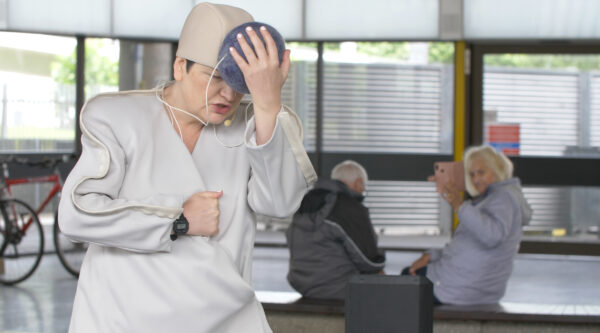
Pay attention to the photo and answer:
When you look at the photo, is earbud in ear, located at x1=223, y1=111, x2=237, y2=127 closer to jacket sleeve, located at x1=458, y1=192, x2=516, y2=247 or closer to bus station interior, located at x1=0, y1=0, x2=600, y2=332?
jacket sleeve, located at x1=458, y1=192, x2=516, y2=247

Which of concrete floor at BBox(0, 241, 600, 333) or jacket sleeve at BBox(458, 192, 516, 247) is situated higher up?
jacket sleeve at BBox(458, 192, 516, 247)

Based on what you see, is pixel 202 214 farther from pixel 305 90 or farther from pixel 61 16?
pixel 305 90

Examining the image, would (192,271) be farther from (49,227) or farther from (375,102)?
(375,102)

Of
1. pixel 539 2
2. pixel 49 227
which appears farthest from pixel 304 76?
pixel 49 227

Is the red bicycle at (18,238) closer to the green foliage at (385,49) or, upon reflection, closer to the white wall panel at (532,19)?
the green foliage at (385,49)

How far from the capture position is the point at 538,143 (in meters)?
8.81

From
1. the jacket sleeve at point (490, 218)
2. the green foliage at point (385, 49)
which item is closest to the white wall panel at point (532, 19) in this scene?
the green foliage at point (385, 49)

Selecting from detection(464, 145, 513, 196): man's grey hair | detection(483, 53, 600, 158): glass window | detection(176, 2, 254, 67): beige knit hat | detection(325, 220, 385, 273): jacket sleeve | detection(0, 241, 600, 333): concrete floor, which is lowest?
detection(0, 241, 600, 333): concrete floor

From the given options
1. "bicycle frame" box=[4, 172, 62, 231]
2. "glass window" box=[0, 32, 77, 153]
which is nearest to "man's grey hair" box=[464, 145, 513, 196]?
"bicycle frame" box=[4, 172, 62, 231]

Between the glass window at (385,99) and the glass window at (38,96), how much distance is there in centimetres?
287

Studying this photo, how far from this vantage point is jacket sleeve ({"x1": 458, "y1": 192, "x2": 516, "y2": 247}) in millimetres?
4371

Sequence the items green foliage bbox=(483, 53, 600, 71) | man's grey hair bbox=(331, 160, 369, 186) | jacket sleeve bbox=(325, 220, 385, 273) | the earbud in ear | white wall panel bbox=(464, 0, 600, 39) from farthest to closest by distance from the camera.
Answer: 1. green foliage bbox=(483, 53, 600, 71)
2. white wall panel bbox=(464, 0, 600, 39)
3. man's grey hair bbox=(331, 160, 369, 186)
4. jacket sleeve bbox=(325, 220, 385, 273)
5. the earbud in ear

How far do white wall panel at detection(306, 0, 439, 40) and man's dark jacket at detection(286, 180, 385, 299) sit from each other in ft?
12.7

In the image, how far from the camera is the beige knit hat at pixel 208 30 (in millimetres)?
1482
